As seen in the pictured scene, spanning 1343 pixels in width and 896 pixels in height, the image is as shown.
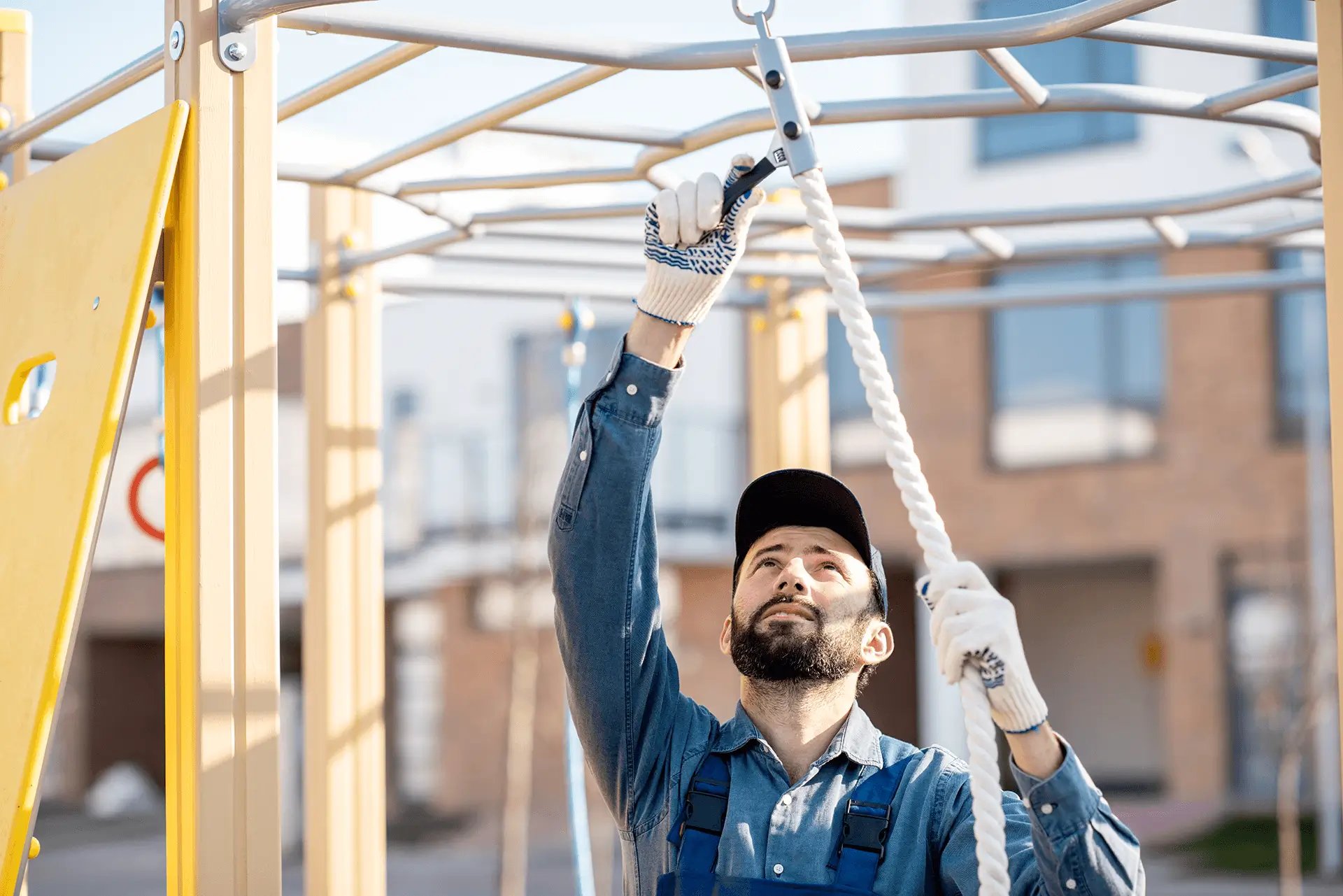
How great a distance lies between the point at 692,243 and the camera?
2334 millimetres

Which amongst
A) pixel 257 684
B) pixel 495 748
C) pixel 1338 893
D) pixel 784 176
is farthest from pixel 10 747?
pixel 495 748

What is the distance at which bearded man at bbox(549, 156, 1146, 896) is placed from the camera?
2.44 meters

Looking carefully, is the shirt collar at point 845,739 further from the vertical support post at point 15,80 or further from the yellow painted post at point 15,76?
the yellow painted post at point 15,76

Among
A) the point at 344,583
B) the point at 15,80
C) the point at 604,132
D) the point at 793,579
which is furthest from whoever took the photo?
the point at 344,583

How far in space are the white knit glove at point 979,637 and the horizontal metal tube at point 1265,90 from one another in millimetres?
1525

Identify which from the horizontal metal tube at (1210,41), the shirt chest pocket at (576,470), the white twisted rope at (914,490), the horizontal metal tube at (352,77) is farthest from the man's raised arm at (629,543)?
the horizontal metal tube at (1210,41)

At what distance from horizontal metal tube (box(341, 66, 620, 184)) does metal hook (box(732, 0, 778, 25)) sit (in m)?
0.72

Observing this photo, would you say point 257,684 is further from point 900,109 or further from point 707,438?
point 707,438

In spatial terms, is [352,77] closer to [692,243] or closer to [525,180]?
[525,180]

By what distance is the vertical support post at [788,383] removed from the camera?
15.3 feet

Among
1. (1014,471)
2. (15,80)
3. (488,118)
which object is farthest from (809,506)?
(1014,471)

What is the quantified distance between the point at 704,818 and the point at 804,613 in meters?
0.36

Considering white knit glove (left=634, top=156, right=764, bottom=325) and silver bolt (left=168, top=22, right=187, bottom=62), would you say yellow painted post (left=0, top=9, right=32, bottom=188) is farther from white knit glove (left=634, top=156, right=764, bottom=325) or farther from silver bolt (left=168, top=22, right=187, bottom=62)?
white knit glove (left=634, top=156, right=764, bottom=325)

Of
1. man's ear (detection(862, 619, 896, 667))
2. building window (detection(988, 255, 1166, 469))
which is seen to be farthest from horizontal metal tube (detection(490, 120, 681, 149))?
building window (detection(988, 255, 1166, 469))
